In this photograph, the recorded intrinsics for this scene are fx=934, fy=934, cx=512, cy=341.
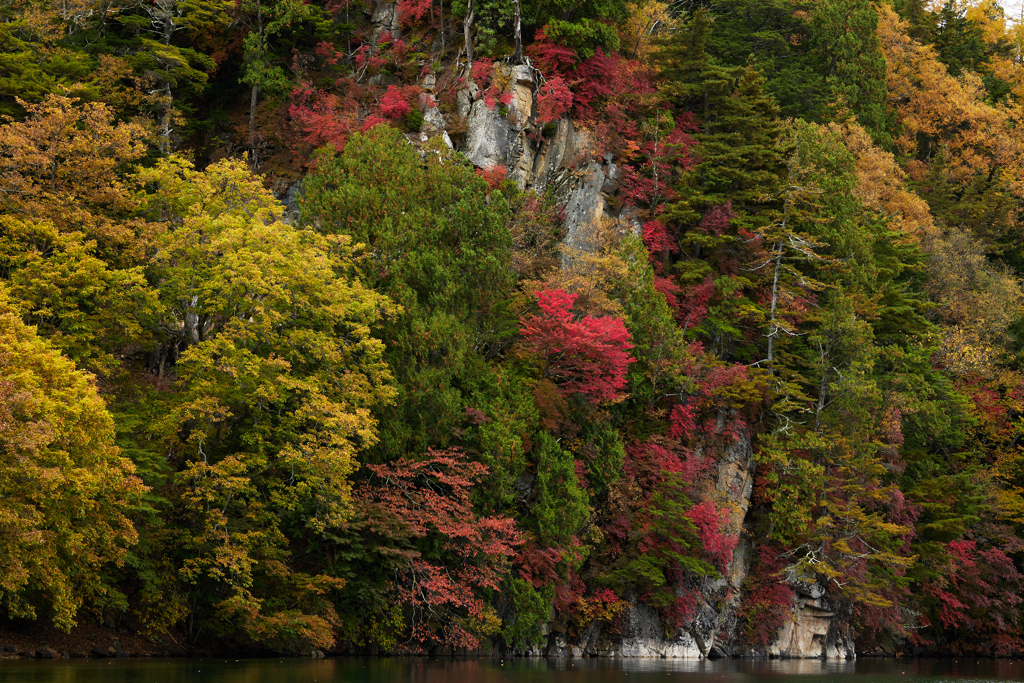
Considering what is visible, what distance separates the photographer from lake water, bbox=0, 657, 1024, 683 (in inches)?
684

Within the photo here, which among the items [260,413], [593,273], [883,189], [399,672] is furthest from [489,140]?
[883,189]

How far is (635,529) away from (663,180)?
15.5 metres

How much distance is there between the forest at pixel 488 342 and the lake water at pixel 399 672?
125cm

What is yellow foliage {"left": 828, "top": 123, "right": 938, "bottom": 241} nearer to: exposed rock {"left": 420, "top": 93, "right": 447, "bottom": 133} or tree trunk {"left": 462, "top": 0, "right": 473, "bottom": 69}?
tree trunk {"left": 462, "top": 0, "right": 473, "bottom": 69}

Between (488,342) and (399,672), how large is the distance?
12.5m

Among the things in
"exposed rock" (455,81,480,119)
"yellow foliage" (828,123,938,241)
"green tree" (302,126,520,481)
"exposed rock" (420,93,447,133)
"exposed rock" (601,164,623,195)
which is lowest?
"green tree" (302,126,520,481)

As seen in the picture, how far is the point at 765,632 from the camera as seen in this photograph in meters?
36.3

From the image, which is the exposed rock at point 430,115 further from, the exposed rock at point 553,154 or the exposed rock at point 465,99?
the exposed rock at point 553,154

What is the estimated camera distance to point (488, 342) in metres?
30.8

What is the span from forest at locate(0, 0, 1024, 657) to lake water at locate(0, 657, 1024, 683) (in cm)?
125

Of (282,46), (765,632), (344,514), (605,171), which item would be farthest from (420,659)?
(282,46)

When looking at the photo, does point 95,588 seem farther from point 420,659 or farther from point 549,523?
point 549,523

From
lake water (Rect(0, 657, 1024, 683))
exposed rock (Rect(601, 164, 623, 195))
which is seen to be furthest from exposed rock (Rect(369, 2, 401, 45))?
lake water (Rect(0, 657, 1024, 683))

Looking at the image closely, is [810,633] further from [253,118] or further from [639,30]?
[253,118]
